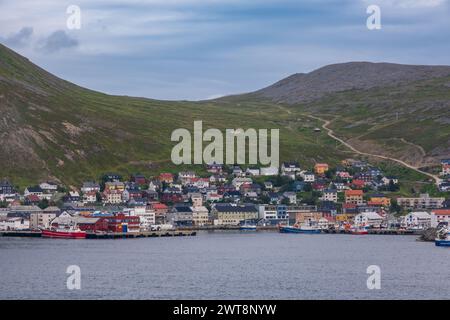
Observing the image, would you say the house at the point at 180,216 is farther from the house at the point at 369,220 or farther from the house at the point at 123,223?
the house at the point at 369,220

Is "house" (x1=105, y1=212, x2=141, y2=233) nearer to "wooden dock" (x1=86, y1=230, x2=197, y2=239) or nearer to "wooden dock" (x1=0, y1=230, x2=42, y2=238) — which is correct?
"wooden dock" (x1=86, y1=230, x2=197, y2=239)

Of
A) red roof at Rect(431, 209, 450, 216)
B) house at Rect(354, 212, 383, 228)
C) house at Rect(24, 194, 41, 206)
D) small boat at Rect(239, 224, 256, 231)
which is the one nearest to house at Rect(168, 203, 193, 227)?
small boat at Rect(239, 224, 256, 231)

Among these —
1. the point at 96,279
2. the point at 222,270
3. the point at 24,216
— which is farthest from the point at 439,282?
the point at 24,216

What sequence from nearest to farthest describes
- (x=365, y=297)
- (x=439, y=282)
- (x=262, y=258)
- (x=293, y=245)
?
(x=365, y=297) → (x=439, y=282) → (x=262, y=258) → (x=293, y=245)

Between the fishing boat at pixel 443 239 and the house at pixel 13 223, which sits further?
the house at pixel 13 223

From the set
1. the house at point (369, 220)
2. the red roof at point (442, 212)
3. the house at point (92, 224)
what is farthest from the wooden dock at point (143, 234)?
the red roof at point (442, 212)
